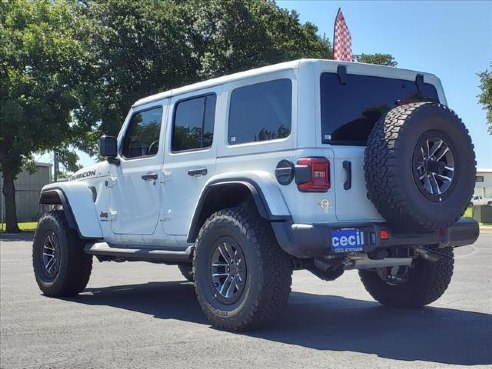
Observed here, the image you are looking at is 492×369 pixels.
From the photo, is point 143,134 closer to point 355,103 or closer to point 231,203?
point 231,203

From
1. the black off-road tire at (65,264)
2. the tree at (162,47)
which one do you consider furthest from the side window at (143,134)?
the tree at (162,47)

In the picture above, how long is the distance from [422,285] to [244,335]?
218 cm

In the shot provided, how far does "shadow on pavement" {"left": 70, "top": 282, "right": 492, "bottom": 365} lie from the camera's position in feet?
15.5

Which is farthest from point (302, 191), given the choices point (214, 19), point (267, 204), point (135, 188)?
point (214, 19)

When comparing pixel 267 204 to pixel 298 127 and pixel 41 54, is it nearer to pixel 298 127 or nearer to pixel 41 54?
pixel 298 127

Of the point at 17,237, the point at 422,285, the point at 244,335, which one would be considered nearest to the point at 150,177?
the point at 244,335

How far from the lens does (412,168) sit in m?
5.01

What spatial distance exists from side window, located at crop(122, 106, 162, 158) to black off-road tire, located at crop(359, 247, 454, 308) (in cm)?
285

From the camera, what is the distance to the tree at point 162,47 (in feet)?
89.6

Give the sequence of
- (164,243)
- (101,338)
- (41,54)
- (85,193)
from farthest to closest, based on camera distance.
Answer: (41,54) < (85,193) < (164,243) < (101,338)

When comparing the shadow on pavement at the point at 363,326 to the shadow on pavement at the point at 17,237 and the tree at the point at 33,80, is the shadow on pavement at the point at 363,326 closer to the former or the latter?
the shadow on pavement at the point at 17,237

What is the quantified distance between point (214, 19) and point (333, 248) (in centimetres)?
2486

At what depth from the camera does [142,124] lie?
7359 millimetres

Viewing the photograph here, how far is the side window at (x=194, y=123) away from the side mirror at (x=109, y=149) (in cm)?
109
